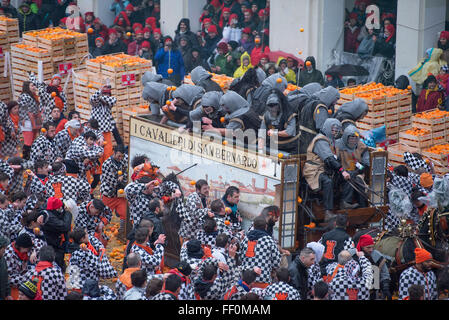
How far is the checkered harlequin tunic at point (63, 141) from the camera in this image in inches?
674

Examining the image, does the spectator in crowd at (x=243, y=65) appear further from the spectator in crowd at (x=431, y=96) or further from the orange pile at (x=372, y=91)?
the spectator in crowd at (x=431, y=96)

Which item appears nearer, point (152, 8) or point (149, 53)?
point (149, 53)

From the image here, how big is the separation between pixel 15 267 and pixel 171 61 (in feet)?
39.0

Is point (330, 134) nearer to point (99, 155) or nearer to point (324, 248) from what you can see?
point (324, 248)

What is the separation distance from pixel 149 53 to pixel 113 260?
34.3 ft

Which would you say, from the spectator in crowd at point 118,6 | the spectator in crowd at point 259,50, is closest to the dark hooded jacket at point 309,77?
the spectator in crowd at point 259,50

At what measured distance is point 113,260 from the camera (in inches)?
601

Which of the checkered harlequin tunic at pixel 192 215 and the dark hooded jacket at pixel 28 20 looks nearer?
the checkered harlequin tunic at pixel 192 215

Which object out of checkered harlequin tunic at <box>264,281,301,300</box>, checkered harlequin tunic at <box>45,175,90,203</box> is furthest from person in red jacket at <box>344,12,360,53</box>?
checkered harlequin tunic at <box>264,281,301,300</box>

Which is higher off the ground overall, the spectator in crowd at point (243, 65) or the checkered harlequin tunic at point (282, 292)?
the spectator in crowd at point (243, 65)

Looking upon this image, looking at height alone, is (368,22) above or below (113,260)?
above

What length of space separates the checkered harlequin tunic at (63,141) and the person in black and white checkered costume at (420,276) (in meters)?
7.30

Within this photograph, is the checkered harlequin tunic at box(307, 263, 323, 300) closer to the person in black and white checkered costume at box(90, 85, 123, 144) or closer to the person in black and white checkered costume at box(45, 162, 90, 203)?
the person in black and white checkered costume at box(45, 162, 90, 203)

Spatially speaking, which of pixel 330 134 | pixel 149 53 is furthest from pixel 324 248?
pixel 149 53
